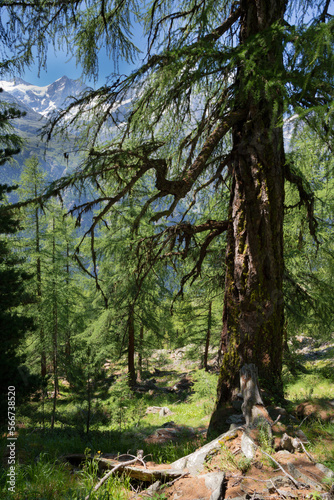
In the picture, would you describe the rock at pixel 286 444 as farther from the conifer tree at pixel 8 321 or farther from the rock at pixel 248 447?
the conifer tree at pixel 8 321

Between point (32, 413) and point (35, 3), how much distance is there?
429 inches

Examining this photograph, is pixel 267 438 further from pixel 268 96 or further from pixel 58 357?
pixel 58 357

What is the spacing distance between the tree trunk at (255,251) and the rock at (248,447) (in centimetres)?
92

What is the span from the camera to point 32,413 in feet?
30.8

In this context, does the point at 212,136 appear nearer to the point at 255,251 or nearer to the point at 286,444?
the point at 255,251

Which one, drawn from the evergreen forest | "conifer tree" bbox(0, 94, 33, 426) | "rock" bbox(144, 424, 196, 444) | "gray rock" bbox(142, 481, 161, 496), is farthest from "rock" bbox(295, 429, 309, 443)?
"conifer tree" bbox(0, 94, 33, 426)

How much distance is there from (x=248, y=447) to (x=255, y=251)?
226cm

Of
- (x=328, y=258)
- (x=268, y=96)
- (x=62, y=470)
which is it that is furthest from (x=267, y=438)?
(x=328, y=258)

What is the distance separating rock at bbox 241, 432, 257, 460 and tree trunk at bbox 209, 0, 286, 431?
0.92 meters

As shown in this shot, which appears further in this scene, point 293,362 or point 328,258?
point 328,258

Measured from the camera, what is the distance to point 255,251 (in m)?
3.84

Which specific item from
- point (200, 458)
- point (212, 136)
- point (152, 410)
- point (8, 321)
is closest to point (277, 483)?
point (200, 458)

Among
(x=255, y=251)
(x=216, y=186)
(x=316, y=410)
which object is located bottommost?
(x=316, y=410)

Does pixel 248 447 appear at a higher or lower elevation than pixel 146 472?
higher
